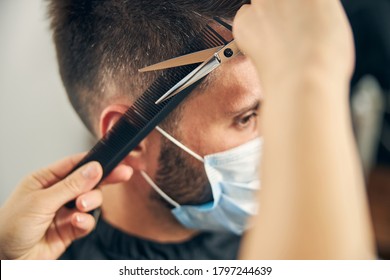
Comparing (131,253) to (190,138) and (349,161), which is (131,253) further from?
(349,161)

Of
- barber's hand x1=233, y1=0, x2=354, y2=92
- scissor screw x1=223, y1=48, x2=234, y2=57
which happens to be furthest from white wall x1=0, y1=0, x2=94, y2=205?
barber's hand x1=233, y1=0, x2=354, y2=92

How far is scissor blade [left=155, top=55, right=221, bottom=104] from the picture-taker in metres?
0.77

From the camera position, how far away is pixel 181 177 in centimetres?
93

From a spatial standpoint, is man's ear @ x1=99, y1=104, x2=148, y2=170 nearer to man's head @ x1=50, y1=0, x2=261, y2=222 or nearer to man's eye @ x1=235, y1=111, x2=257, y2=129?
man's head @ x1=50, y1=0, x2=261, y2=222

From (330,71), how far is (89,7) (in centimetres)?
46

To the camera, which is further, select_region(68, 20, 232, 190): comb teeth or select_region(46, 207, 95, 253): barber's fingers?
select_region(46, 207, 95, 253): barber's fingers

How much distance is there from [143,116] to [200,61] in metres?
0.13

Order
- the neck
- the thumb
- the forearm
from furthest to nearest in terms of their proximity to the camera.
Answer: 1. the neck
2. the thumb
3. the forearm

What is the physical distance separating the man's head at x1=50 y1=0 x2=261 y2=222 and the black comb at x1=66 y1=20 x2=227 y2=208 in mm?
21

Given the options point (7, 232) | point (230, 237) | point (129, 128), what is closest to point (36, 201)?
point (7, 232)

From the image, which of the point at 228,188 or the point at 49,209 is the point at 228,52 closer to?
the point at 228,188

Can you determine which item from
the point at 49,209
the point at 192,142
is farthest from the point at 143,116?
the point at 49,209

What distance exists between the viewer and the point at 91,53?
2.84 ft

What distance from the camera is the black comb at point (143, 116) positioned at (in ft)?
2.60
